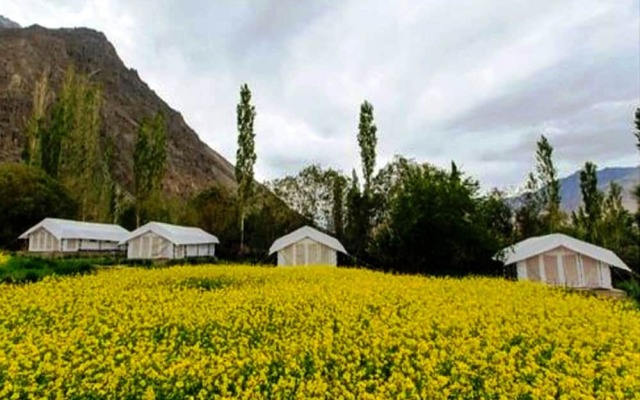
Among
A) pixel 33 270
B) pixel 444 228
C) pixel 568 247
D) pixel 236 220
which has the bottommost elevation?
pixel 33 270

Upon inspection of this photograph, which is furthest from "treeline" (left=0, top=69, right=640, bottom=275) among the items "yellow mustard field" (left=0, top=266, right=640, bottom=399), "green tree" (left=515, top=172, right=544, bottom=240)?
"yellow mustard field" (left=0, top=266, right=640, bottom=399)

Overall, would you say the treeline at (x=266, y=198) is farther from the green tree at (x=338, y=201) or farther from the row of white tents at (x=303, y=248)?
the row of white tents at (x=303, y=248)

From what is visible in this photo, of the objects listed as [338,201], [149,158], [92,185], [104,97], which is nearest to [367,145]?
[338,201]

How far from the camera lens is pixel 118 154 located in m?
112

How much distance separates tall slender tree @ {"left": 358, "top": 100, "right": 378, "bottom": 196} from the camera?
132 feet

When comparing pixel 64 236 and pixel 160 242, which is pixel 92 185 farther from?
pixel 160 242

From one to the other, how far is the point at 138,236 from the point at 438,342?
3828 centimetres

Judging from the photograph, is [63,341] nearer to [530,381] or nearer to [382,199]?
[530,381]

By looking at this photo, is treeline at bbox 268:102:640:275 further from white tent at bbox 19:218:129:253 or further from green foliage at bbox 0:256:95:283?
white tent at bbox 19:218:129:253


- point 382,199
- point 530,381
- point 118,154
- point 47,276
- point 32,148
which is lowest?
point 530,381

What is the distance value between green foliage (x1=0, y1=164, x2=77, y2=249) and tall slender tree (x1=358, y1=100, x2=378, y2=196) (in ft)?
109

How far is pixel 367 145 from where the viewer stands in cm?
4075

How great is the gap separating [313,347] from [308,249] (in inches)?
1019

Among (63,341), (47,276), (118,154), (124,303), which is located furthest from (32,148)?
(118,154)
